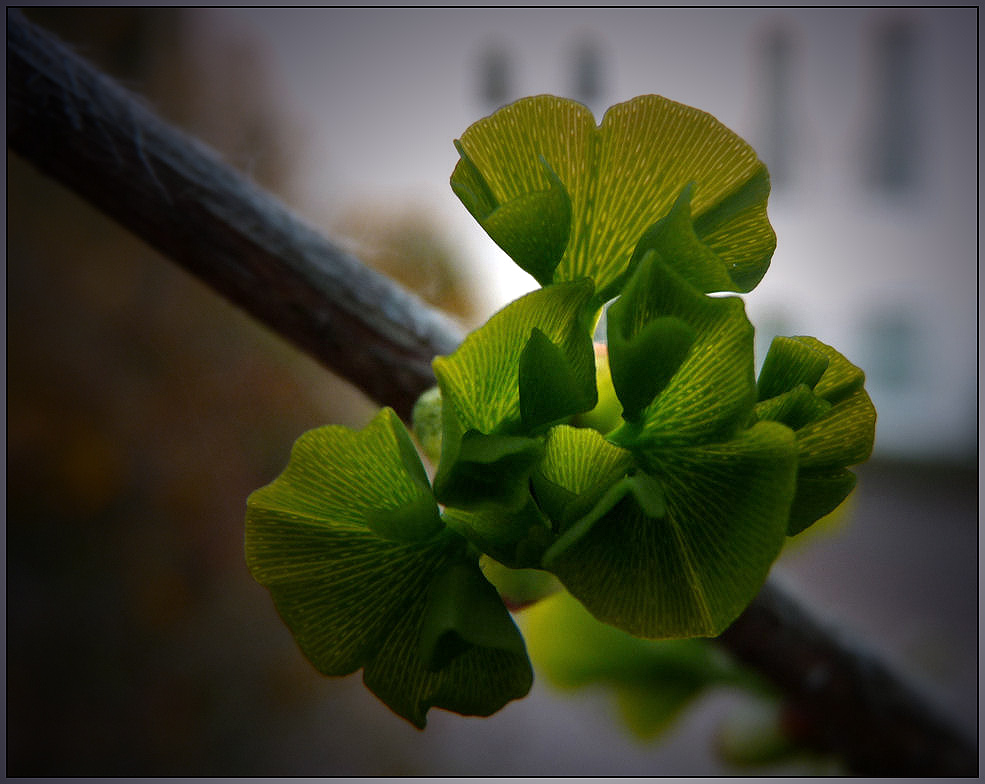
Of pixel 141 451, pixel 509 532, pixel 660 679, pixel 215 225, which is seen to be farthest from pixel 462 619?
pixel 141 451

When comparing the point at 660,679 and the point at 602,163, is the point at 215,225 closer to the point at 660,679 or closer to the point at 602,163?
the point at 602,163

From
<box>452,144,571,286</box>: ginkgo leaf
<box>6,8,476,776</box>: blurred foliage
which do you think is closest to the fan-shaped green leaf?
<box>452,144,571,286</box>: ginkgo leaf

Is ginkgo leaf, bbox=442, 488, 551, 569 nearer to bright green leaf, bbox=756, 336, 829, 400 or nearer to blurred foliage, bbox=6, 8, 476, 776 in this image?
bright green leaf, bbox=756, 336, 829, 400

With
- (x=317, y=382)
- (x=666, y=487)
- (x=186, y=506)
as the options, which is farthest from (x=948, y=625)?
(x=666, y=487)

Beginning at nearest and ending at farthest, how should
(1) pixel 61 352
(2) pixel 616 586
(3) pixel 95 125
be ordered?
(2) pixel 616 586
(3) pixel 95 125
(1) pixel 61 352

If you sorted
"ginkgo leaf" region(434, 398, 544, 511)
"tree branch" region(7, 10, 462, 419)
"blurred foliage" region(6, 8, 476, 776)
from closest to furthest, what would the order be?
1. "ginkgo leaf" region(434, 398, 544, 511)
2. "tree branch" region(7, 10, 462, 419)
3. "blurred foliage" region(6, 8, 476, 776)

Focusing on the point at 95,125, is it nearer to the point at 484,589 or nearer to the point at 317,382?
the point at 484,589
